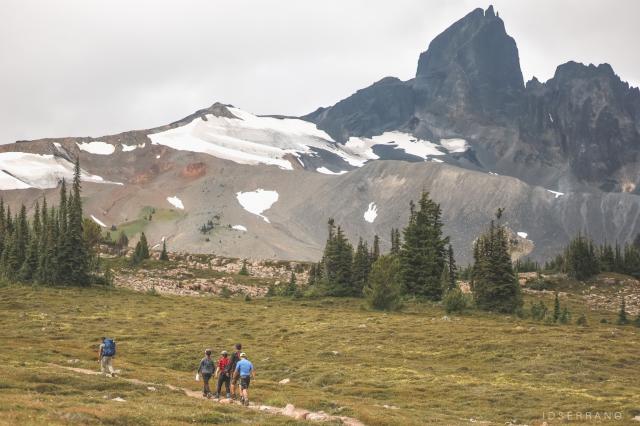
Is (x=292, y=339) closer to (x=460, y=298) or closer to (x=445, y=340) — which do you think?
(x=445, y=340)

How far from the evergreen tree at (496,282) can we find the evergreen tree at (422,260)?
34.2ft

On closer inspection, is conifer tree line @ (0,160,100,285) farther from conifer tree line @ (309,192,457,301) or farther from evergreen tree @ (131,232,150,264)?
evergreen tree @ (131,232,150,264)

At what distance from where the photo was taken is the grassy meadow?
3158 cm

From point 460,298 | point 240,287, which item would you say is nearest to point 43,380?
point 460,298

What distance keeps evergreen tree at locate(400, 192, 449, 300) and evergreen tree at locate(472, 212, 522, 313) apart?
1041cm

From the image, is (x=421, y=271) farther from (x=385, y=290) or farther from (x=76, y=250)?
(x=76, y=250)

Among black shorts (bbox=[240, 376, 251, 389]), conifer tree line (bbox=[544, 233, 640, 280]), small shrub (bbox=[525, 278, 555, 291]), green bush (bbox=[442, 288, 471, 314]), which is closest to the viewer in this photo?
black shorts (bbox=[240, 376, 251, 389])

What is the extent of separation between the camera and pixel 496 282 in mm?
95812

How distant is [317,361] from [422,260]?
177ft

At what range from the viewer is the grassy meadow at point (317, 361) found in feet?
104

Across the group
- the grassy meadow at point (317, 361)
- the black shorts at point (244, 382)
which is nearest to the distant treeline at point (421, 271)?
the grassy meadow at point (317, 361)

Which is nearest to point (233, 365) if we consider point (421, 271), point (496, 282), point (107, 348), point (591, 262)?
point (107, 348)

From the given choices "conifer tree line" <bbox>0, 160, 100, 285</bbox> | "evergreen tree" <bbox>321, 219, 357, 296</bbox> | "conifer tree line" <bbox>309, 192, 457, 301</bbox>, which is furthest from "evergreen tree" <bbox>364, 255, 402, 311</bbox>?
"conifer tree line" <bbox>0, 160, 100, 285</bbox>

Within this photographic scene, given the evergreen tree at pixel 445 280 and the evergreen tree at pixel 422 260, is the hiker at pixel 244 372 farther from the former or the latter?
the evergreen tree at pixel 445 280
